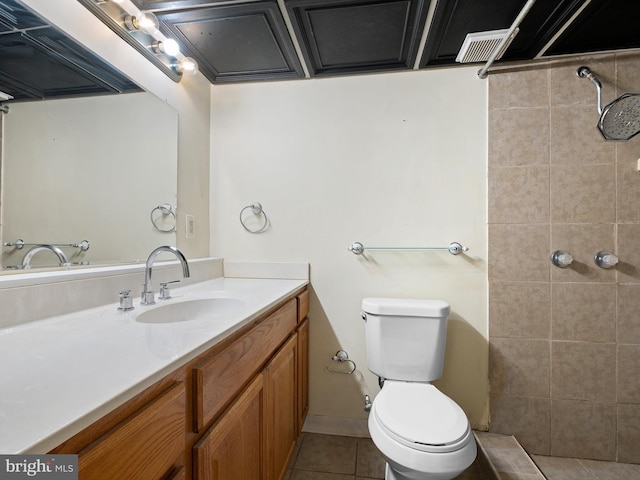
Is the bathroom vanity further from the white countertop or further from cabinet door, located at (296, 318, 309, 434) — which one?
cabinet door, located at (296, 318, 309, 434)

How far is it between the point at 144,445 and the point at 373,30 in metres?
1.70

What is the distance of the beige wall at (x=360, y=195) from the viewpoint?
1.60 meters

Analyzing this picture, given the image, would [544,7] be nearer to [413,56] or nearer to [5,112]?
[413,56]

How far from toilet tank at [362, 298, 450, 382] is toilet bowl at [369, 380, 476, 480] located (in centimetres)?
21

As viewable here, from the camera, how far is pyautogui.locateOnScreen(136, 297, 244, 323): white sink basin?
Answer: 1.01m

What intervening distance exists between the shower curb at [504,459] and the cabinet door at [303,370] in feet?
2.98

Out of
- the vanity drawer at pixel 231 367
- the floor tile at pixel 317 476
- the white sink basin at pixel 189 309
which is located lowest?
the floor tile at pixel 317 476

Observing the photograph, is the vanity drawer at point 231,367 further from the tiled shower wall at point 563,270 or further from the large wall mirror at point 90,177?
Answer: the tiled shower wall at point 563,270

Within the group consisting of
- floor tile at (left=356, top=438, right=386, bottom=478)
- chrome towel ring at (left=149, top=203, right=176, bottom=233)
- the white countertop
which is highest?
chrome towel ring at (left=149, top=203, right=176, bottom=233)

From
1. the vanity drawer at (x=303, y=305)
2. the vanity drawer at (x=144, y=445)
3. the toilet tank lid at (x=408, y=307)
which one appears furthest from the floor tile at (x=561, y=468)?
the vanity drawer at (x=144, y=445)

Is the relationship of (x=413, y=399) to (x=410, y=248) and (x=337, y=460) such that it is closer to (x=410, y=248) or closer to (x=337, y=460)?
(x=337, y=460)

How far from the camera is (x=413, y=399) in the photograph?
1221 mm

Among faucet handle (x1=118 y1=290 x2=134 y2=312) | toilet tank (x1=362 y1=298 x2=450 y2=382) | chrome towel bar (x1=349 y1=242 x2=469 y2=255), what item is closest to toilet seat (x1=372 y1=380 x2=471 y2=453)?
toilet tank (x1=362 y1=298 x2=450 y2=382)

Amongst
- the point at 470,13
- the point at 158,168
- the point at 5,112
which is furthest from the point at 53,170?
the point at 470,13
